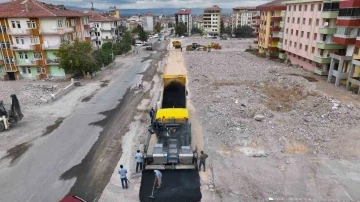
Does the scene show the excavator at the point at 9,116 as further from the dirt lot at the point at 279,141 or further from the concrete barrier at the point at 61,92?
the dirt lot at the point at 279,141

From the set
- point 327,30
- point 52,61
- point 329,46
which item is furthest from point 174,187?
point 327,30

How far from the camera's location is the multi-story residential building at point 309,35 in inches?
1344

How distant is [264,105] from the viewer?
76.3 ft

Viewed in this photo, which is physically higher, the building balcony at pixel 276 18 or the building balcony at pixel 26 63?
the building balcony at pixel 276 18

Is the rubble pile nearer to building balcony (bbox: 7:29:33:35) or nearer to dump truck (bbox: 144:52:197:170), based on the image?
dump truck (bbox: 144:52:197:170)

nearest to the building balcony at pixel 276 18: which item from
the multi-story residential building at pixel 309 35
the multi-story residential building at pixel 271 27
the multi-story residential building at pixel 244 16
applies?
the multi-story residential building at pixel 271 27

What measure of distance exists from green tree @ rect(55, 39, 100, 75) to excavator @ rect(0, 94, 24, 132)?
543 inches

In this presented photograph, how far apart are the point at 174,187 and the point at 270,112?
41.5 ft

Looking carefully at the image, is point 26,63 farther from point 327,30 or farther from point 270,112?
point 327,30

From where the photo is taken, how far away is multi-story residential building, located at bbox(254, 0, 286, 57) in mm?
50575

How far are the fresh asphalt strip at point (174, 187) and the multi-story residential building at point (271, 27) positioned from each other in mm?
44659

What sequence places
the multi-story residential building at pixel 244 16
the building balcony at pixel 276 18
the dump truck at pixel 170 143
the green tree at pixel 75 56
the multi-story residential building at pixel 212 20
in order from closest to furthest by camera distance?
the dump truck at pixel 170 143 → the green tree at pixel 75 56 → the building balcony at pixel 276 18 → the multi-story residential building at pixel 212 20 → the multi-story residential building at pixel 244 16

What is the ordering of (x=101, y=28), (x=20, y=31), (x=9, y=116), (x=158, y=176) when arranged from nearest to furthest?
(x=158, y=176) < (x=9, y=116) < (x=20, y=31) < (x=101, y=28)

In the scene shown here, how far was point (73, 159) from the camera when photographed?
49.6ft
